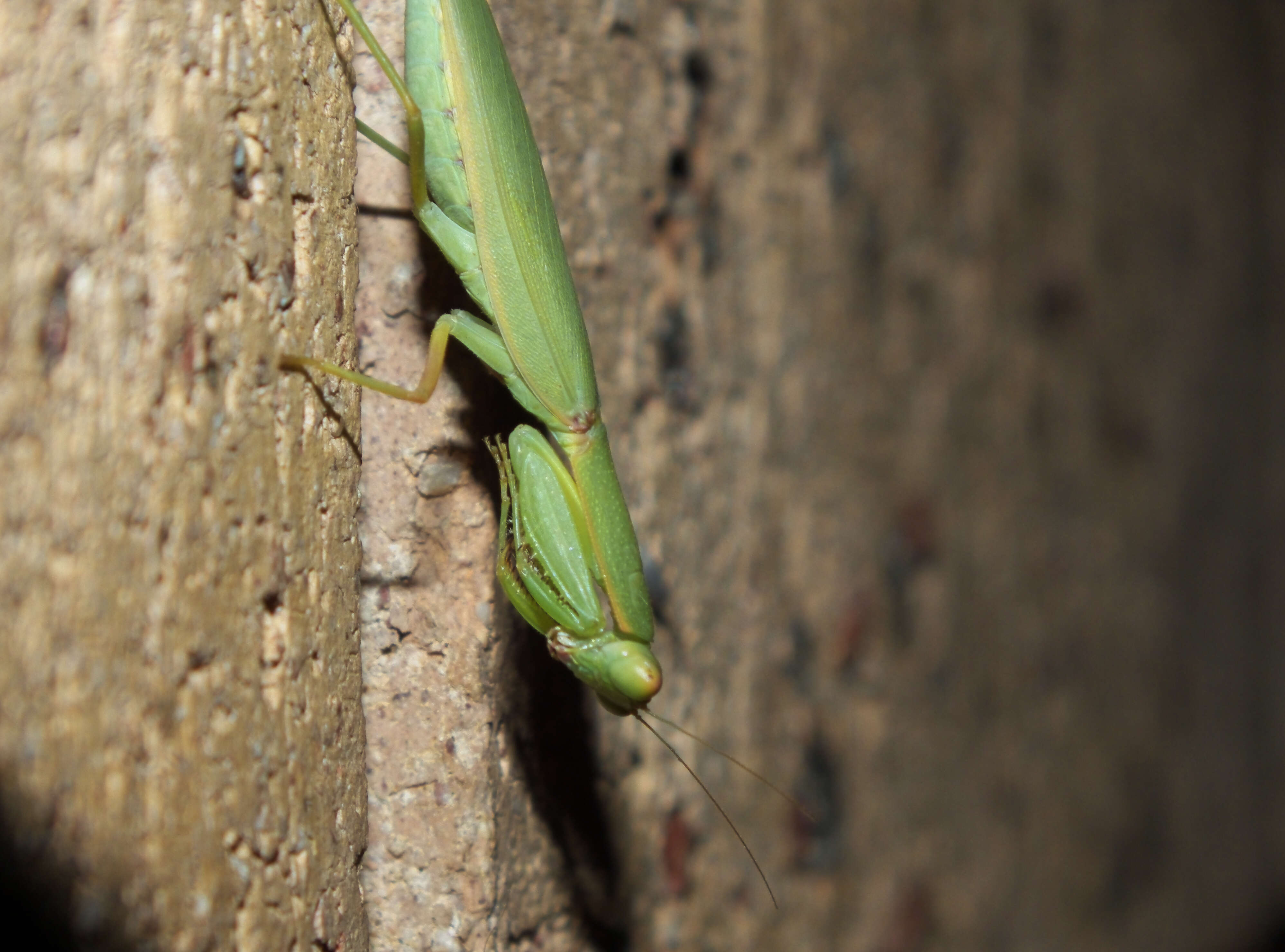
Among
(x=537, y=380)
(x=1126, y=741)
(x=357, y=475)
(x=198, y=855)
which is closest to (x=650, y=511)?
(x=537, y=380)

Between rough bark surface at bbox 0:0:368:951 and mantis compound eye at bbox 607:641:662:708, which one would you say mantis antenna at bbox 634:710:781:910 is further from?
rough bark surface at bbox 0:0:368:951

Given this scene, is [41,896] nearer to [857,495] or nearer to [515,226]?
[515,226]

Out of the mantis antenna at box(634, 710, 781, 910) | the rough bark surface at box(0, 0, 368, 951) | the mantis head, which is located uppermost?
the rough bark surface at box(0, 0, 368, 951)

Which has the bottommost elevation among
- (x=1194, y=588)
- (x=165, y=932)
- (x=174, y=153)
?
(x=1194, y=588)

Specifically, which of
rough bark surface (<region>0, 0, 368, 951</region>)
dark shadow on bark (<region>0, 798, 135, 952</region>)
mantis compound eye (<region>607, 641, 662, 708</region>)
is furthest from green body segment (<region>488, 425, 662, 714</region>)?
dark shadow on bark (<region>0, 798, 135, 952</region>)

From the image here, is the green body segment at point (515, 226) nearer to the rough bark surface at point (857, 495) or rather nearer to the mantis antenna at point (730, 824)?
the rough bark surface at point (857, 495)

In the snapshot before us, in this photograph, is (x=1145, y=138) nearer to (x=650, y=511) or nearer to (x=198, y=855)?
(x=650, y=511)
